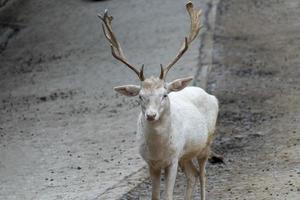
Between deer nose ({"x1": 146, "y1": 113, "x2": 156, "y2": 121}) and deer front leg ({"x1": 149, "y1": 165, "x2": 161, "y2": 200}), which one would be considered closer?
deer nose ({"x1": 146, "y1": 113, "x2": 156, "y2": 121})

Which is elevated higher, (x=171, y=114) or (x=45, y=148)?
(x=171, y=114)

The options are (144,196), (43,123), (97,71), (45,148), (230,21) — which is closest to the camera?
(144,196)

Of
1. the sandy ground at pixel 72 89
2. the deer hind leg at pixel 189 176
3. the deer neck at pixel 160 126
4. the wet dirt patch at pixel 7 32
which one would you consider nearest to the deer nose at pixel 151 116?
the deer neck at pixel 160 126

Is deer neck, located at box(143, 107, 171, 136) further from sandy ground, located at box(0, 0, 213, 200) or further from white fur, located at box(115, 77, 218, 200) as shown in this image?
sandy ground, located at box(0, 0, 213, 200)

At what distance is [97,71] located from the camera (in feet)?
53.9

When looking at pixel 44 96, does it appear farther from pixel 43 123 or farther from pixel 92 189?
pixel 92 189

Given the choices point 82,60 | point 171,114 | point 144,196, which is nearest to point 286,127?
point 144,196

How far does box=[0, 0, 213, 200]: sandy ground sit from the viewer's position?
1030 cm

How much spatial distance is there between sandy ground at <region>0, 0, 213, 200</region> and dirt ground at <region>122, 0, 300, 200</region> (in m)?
0.76

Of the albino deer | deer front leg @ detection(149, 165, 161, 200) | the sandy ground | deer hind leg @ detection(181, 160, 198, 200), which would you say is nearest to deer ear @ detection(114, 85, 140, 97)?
the albino deer

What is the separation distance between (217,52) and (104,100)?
3268 millimetres

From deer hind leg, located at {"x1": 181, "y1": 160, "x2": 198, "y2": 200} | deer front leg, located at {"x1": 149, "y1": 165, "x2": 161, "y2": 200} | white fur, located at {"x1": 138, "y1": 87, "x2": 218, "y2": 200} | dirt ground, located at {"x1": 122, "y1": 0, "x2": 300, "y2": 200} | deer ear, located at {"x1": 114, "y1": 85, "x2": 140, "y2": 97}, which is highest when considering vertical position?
deer ear, located at {"x1": 114, "y1": 85, "x2": 140, "y2": 97}

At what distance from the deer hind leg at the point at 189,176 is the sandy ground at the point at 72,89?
3.37ft

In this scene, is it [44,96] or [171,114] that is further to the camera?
[44,96]
